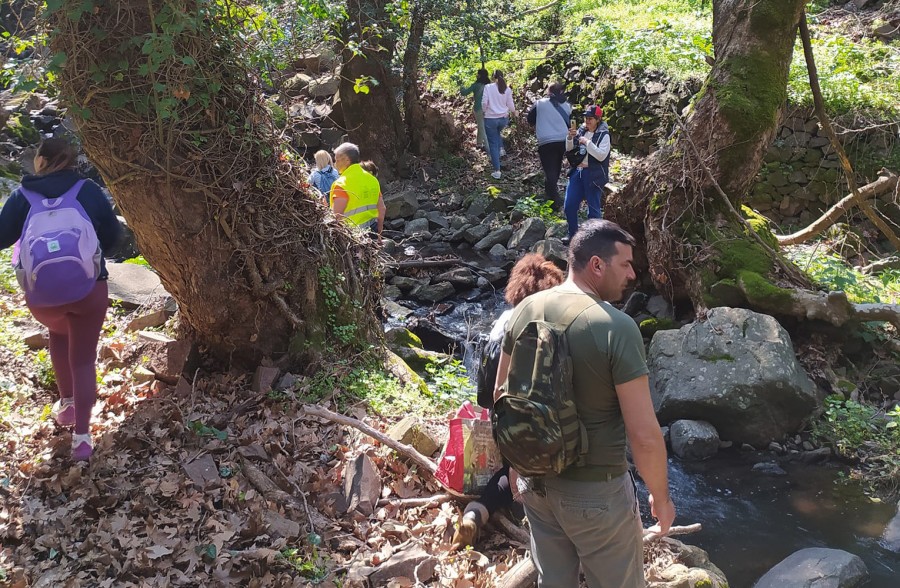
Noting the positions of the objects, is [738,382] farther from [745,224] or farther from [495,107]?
[495,107]

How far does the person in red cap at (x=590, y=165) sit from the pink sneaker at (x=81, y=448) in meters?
6.58

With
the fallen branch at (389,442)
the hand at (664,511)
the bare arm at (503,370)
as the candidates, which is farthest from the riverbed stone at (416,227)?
the hand at (664,511)

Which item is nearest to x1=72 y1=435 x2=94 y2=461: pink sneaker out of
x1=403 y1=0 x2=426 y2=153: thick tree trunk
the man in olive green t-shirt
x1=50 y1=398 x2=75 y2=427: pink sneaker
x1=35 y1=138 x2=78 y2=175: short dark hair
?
x1=50 y1=398 x2=75 y2=427: pink sneaker

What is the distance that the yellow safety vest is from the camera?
23.9 feet

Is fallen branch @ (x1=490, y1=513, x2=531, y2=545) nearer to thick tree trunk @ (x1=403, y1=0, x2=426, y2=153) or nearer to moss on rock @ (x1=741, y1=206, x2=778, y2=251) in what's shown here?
moss on rock @ (x1=741, y1=206, x2=778, y2=251)

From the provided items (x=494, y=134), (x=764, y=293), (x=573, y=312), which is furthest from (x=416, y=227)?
(x=573, y=312)

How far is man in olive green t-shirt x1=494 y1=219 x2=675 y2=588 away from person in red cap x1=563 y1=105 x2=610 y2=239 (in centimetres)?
594

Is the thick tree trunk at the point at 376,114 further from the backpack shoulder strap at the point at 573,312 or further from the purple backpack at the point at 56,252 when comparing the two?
the backpack shoulder strap at the point at 573,312

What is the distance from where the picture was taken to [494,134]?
43.4 ft

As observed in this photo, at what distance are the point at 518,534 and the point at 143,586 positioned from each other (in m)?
2.05

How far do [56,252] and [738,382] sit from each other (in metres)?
5.73

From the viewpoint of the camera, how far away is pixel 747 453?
6.12 meters

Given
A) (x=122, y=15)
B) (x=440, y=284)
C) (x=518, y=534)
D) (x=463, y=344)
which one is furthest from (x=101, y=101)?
(x=440, y=284)

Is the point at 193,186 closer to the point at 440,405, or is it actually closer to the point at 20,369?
the point at 20,369
